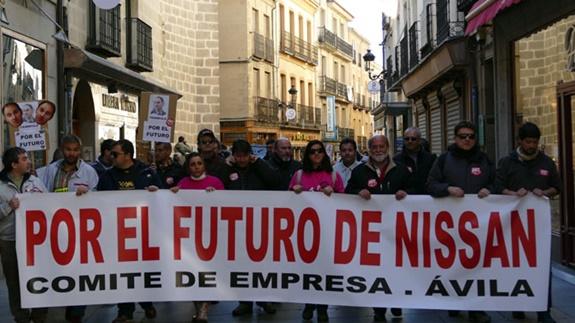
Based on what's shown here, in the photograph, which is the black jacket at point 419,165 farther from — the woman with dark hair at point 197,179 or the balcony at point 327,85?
the balcony at point 327,85

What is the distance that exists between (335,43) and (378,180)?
5205 centimetres

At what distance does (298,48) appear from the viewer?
47.6 m

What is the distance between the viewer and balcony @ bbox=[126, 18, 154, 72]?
19.1 m

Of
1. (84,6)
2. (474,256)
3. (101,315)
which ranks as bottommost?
(101,315)

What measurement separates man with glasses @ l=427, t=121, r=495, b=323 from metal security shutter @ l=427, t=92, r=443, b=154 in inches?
563

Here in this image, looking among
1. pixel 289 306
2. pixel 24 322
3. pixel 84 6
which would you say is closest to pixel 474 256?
pixel 289 306

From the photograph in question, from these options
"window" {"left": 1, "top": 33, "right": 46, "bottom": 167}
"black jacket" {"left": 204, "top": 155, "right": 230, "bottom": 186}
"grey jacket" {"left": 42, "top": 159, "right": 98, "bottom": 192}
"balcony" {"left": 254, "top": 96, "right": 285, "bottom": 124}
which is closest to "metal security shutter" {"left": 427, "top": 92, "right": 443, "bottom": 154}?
"window" {"left": 1, "top": 33, "right": 46, "bottom": 167}

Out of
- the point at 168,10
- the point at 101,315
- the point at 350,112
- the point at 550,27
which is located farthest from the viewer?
the point at 350,112

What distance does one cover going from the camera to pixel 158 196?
272 inches

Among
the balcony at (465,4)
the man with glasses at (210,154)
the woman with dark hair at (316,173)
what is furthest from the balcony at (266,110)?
the woman with dark hair at (316,173)

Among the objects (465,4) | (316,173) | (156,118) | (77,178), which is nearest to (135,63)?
(156,118)

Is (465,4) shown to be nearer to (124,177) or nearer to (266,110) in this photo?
(124,177)

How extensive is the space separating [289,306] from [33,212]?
274 centimetres

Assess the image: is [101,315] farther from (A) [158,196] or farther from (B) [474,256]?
(B) [474,256]
